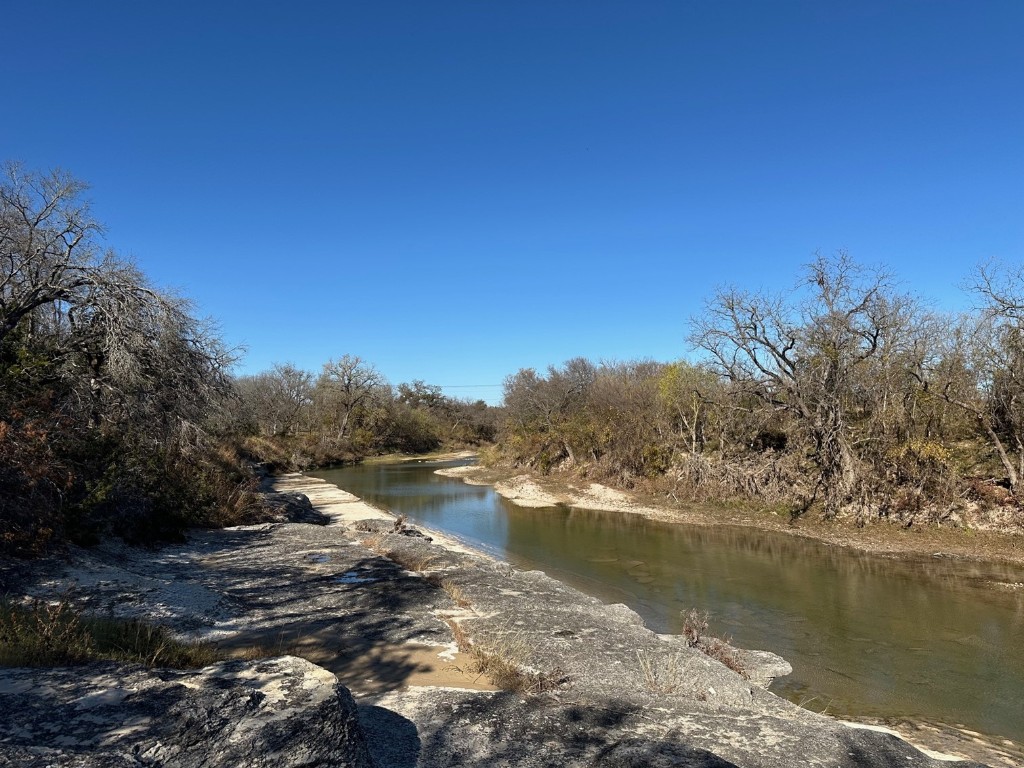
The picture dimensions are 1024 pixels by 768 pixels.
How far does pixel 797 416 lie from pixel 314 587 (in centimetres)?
2237

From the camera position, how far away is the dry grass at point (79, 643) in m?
5.08

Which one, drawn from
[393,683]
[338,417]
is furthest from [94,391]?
[338,417]

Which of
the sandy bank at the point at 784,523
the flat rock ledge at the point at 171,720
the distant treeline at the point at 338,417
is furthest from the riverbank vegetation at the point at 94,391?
the distant treeline at the point at 338,417

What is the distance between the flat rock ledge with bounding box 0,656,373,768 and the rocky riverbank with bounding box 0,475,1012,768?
1 centimetres

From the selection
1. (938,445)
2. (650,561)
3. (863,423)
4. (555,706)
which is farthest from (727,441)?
(555,706)

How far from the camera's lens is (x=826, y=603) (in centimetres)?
1441

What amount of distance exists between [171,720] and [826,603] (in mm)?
14671

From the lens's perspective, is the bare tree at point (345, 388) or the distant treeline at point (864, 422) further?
the bare tree at point (345, 388)

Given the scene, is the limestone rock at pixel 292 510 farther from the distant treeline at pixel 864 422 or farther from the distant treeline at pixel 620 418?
the distant treeline at pixel 864 422

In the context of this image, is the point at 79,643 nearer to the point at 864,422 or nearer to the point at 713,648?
the point at 713,648

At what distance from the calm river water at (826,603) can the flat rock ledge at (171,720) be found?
7916mm

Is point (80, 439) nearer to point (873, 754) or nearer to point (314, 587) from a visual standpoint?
point (314, 587)

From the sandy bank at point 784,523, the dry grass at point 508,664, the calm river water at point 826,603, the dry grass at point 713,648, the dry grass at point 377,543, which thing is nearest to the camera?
the dry grass at point 508,664

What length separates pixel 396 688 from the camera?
7.16m
